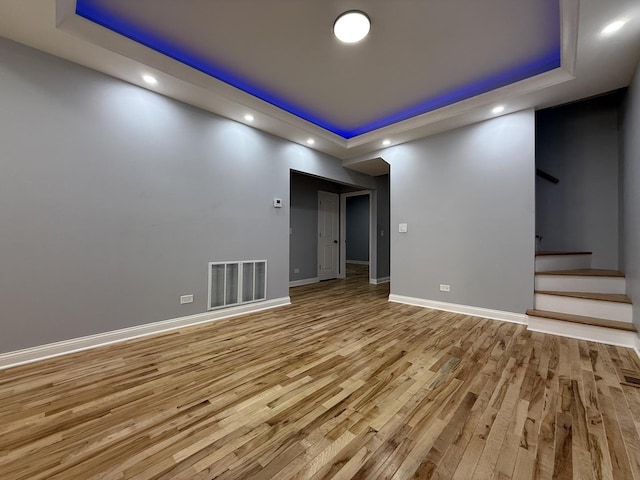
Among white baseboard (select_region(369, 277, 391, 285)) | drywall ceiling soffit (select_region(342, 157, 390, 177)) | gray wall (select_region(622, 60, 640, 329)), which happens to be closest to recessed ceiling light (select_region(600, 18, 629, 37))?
gray wall (select_region(622, 60, 640, 329))

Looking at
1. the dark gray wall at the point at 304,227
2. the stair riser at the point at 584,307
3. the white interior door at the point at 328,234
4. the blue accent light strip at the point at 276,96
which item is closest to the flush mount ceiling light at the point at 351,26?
the blue accent light strip at the point at 276,96

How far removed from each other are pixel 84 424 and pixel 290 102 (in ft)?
11.6

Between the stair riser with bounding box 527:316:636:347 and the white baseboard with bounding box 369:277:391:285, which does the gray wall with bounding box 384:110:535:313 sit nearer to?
the stair riser with bounding box 527:316:636:347

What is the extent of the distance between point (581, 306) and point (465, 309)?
1.13 metres

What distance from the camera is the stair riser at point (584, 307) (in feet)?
8.29

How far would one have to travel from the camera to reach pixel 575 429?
1365mm

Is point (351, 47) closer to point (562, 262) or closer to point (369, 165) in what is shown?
point (369, 165)

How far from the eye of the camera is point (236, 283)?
135 inches

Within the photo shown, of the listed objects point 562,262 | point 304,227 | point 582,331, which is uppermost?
point 304,227

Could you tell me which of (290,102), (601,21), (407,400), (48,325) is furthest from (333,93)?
(48,325)

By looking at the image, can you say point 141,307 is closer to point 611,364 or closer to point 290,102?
point 290,102

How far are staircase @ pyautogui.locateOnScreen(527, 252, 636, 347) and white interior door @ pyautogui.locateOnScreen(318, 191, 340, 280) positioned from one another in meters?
4.17

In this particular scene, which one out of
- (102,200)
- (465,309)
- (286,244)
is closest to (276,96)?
(286,244)

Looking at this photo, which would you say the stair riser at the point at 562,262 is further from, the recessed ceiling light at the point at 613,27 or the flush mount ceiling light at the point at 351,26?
the flush mount ceiling light at the point at 351,26
